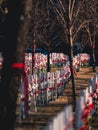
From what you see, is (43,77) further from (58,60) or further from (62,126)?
(58,60)

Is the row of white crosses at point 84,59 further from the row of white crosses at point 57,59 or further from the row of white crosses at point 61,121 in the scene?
the row of white crosses at point 61,121

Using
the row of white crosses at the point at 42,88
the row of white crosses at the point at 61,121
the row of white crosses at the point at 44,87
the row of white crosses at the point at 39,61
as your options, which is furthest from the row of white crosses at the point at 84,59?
the row of white crosses at the point at 61,121

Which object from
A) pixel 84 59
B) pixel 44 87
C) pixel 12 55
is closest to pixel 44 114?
pixel 44 87

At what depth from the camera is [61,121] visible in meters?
7.66

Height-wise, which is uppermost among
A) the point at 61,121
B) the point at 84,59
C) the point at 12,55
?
the point at 84,59

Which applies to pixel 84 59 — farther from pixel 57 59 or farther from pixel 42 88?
pixel 42 88

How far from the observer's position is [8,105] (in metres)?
9.02

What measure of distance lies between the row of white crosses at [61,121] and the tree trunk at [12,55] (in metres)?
1.28

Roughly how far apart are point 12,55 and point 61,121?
198 cm

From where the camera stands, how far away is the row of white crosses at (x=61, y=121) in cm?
700

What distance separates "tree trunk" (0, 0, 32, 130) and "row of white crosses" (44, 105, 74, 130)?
1277mm

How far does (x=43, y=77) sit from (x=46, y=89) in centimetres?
63

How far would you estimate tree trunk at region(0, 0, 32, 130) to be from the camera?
8977 mm

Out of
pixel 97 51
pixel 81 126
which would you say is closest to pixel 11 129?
pixel 81 126
